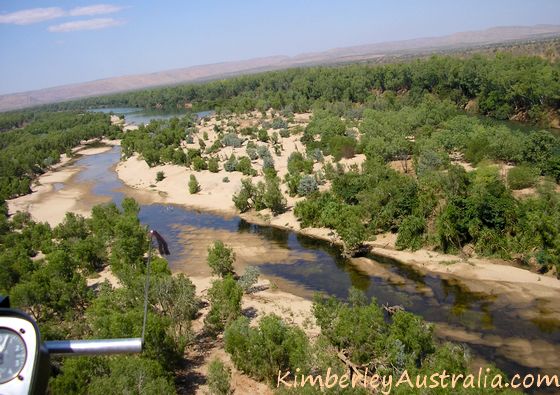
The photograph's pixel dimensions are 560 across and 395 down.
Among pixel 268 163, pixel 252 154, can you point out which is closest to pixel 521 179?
pixel 268 163

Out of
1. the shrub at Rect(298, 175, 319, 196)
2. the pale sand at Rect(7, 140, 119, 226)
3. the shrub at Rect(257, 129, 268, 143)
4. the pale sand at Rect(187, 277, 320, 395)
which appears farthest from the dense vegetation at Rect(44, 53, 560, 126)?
the pale sand at Rect(187, 277, 320, 395)

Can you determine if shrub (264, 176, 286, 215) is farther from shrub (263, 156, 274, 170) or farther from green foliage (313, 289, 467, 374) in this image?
green foliage (313, 289, 467, 374)

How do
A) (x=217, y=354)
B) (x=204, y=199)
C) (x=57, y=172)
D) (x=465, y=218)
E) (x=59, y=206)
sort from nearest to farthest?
(x=217, y=354)
(x=465, y=218)
(x=204, y=199)
(x=59, y=206)
(x=57, y=172)

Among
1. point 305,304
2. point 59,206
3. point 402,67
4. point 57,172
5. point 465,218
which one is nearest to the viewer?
point 305,304

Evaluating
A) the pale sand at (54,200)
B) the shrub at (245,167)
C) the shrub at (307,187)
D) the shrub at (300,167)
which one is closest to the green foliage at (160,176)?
the pale sand at (54,200)

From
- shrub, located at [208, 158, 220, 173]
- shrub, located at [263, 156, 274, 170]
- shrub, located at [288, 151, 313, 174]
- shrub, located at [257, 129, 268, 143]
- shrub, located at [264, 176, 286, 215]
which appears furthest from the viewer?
shrub, located at [257, 129, 268, 143]

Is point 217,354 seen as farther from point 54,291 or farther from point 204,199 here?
point 204,199

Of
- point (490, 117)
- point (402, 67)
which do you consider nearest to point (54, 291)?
point (490, 117)
